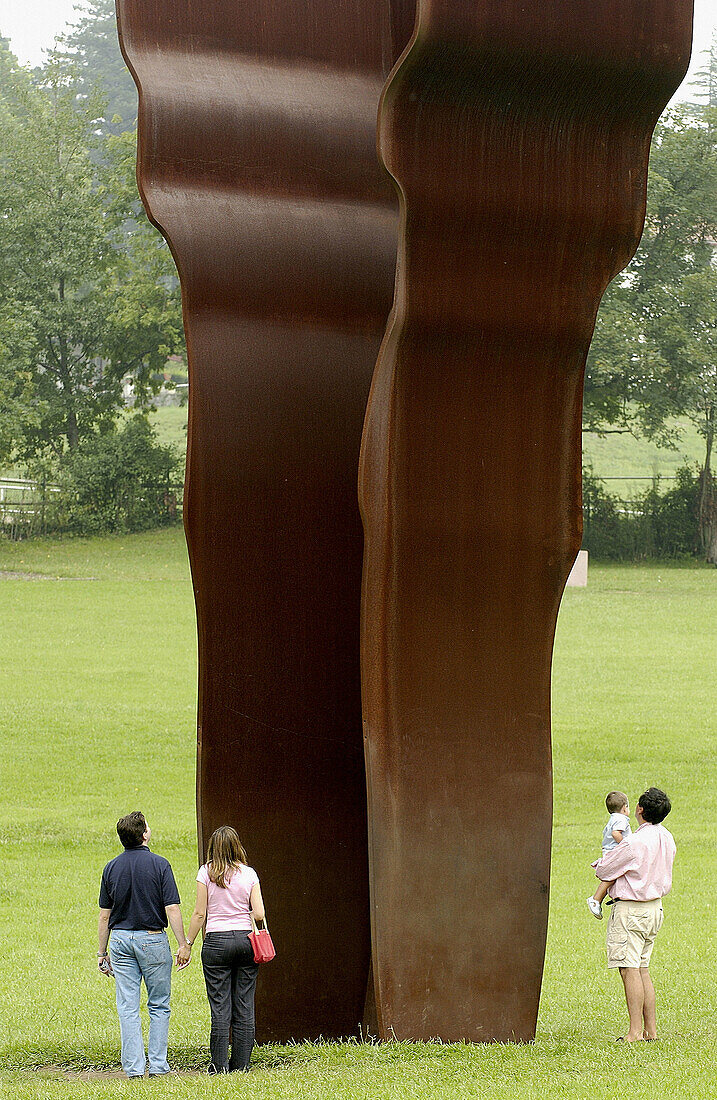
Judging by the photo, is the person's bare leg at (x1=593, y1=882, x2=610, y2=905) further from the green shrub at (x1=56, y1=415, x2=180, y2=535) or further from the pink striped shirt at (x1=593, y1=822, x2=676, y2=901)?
the green shrub at (x1=56, y1=415, x2=180, y2=535)

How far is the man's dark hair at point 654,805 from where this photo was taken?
619cm

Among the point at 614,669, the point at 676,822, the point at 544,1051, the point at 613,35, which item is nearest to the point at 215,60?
the point at 613,35

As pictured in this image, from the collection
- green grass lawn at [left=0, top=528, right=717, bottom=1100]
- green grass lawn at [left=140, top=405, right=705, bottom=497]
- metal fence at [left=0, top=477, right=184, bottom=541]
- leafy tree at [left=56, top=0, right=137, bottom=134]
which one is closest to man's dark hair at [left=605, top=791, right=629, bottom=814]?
green grass lawn at [left=0, top=528, right=717, bottom=1100]

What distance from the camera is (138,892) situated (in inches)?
219

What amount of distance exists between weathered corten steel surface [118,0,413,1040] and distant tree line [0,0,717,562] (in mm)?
31271

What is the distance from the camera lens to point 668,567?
37.1 meters

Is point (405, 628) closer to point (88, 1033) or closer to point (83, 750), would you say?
point (88, 1033)

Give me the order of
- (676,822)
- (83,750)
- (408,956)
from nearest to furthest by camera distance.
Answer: (408,956)
(676,822)
(83,750)

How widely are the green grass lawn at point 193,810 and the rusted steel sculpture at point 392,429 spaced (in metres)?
0.35

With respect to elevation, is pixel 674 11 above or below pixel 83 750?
above

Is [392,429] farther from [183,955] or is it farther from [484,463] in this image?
[183,955]

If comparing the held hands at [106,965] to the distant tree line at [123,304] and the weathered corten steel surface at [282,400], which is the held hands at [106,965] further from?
the distant tree line at [123,304]

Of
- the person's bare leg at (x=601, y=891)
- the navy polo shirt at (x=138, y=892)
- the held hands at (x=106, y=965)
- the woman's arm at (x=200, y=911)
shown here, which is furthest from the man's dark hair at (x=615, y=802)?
the held hands at (x=106, y=965)

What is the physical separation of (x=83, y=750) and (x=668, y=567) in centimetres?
2353
